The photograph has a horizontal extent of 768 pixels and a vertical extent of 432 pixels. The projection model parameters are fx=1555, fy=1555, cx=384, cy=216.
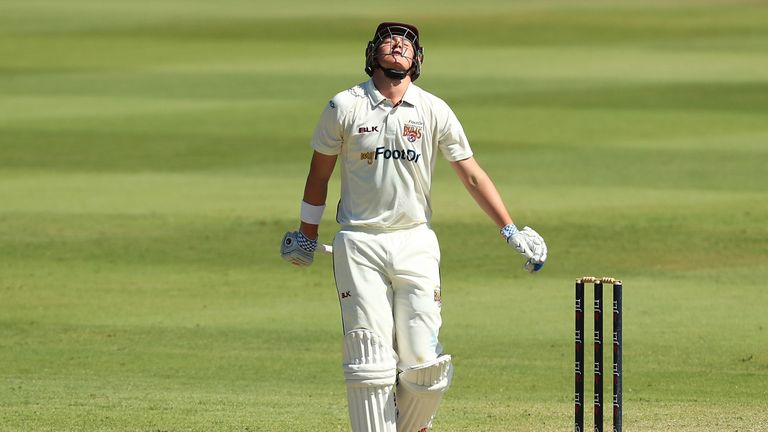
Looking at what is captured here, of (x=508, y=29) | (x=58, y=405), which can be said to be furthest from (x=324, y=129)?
(x=508, y=29)

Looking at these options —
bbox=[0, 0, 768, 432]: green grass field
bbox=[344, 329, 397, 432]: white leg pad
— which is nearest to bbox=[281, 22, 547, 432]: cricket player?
bbox=[344, 329, 397, 432]: white leg pad

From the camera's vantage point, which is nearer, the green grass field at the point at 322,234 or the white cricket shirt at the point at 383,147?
the white cricket shirt at the point at 383,147

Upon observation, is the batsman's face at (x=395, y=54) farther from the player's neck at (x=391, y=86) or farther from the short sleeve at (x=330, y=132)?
the short sleeve at (x=330, y=132)

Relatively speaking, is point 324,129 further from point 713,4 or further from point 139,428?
point 713,4

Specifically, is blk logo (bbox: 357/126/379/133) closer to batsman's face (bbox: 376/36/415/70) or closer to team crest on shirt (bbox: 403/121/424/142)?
team crest on shirt (bbox: 403/121/424/142)

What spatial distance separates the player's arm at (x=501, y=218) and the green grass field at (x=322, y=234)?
1.77 m

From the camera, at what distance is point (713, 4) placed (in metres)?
47.0

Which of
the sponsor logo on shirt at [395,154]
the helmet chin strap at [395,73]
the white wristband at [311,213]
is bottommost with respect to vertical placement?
the white wristband at [311,213]

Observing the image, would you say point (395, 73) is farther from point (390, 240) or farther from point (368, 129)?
point (390, 240)

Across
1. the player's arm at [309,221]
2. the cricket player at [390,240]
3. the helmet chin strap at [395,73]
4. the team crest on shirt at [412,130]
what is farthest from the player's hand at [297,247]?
the helmet chin strap at [395,73]

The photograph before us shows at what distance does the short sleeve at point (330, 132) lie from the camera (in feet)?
21.6

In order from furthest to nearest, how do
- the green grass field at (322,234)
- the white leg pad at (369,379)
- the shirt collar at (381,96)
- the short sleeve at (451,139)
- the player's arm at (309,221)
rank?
the green grass field at (322,234) < the player's arm at (309,221) < the short sleeve at (451,139) < the shirt collar at (381,96) < the white leg pad at (369,379)

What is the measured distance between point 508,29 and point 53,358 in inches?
1209

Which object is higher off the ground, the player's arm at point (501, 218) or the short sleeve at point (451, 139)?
the short sleeve at point (451, 139)
